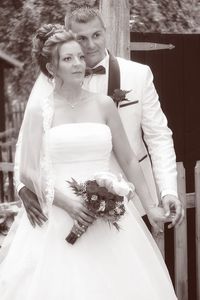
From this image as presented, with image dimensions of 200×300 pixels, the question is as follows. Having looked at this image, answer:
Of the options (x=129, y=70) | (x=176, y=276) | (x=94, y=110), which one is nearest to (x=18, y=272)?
(x=94, y=110)

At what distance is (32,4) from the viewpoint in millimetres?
11352

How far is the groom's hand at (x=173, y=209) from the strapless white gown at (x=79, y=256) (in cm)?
27

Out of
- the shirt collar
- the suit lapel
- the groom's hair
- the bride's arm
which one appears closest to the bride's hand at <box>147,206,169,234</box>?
the bride's arm

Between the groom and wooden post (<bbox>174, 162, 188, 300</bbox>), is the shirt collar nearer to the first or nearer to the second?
the groom

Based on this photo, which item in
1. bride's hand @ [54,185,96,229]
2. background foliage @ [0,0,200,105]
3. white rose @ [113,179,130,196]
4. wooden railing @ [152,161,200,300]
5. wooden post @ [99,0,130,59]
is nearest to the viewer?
white rose @ [113,179,130,196]

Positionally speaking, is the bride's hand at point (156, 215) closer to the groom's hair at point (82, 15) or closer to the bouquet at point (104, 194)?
the bouquet at point (104, 194)

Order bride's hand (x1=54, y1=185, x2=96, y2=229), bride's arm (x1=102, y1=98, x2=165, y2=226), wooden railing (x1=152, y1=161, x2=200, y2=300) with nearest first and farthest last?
bride's hand (x1=54, y1=185, x2=96, y2=229) → bride's arm (x1=102, y1=98, x2=165, y2=226) → wooden railing (x1=152, y1=161, x2=200, y2=300)

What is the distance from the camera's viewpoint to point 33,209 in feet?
12.7

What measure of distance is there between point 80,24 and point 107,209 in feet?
3.76

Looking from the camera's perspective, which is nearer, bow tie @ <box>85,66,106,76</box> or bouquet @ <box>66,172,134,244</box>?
bouquet @ <box>66,172,134,244</box>

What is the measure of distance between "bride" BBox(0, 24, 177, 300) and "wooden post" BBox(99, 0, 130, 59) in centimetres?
100

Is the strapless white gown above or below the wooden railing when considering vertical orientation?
above

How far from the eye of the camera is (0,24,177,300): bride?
3.77 meters

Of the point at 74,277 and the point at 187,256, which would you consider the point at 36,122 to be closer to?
the point at 74,277
